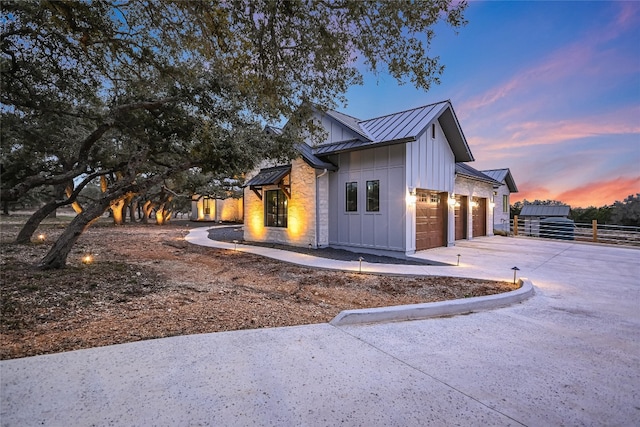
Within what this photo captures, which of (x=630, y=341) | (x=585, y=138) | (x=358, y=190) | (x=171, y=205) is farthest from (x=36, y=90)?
(x=171, y=205)

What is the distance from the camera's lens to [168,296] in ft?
17.3

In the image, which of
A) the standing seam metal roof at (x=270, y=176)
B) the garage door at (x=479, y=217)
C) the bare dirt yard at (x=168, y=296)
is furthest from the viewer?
the garage door at (x=479, y=217)

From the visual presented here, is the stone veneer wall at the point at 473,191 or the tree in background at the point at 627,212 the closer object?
the stone veneer wall at the point at 473,191

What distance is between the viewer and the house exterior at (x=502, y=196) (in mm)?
20500

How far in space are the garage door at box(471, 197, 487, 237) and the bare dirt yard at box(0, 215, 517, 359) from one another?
1120 cm

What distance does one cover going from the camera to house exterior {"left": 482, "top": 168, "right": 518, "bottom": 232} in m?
20.5

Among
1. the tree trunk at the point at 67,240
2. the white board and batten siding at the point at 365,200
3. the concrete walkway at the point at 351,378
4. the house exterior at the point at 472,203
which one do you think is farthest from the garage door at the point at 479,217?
the tree trunk at the point at 67,240

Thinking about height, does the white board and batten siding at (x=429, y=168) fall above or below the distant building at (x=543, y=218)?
above

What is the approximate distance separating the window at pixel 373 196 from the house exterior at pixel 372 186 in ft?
0.12

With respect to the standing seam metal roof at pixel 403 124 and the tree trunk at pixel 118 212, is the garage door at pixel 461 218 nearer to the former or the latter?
the standing seam metal roof at pixel 403 124

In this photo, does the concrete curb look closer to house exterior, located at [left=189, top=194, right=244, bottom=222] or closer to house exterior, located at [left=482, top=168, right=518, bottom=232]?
house exterior, located at [left=482, top=168, right=518, bottom=232]

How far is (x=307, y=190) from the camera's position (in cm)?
1235

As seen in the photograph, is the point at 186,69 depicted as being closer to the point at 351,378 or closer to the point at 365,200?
the point at 351,378

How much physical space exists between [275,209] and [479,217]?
38.2ft
